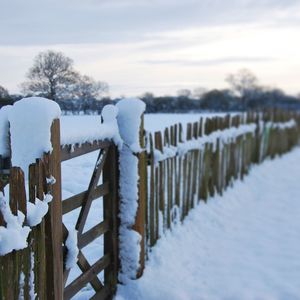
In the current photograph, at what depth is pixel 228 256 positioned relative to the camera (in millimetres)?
5195

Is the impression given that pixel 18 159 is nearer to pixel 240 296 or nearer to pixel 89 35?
pixel 89 35

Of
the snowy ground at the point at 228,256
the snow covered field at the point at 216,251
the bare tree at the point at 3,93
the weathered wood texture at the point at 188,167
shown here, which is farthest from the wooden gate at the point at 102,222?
the weathered wood texture at the point at 188,167

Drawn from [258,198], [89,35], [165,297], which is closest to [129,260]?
[165,297]

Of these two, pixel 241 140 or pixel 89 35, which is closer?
pixel 89 35

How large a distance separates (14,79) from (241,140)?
8034mm

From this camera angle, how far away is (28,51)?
2803 millimetres

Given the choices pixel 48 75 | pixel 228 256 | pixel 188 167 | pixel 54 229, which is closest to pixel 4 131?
pixel 48 75

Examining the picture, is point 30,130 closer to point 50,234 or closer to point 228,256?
point 50,234

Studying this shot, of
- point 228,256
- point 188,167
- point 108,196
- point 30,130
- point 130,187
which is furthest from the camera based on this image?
point 188,167

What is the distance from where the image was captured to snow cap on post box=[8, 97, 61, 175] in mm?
2438

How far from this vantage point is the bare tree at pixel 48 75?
2785mm

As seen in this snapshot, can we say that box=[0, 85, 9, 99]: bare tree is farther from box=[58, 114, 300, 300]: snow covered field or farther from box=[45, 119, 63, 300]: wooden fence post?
box=[58, 114, 300, 300]: snow covered field

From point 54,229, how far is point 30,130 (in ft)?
1.92

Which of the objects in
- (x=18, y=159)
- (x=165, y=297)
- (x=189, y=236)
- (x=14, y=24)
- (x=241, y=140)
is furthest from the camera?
(x=241, y=140)
